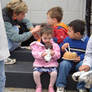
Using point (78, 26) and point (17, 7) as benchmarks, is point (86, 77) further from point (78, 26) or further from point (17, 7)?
point (17, 7)

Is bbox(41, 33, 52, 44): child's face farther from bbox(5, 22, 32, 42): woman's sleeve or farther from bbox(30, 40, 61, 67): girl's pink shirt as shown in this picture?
bbox(5, 22, 32, 42): woman's sleeve

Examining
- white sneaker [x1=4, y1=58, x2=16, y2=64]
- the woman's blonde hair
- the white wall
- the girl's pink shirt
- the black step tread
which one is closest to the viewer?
the girl's pink shirt

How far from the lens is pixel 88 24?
247 inches

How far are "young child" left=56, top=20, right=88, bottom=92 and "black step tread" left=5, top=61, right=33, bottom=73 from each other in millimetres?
554

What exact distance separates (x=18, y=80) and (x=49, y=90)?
510 millimetres

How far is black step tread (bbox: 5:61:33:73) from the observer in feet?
15.1

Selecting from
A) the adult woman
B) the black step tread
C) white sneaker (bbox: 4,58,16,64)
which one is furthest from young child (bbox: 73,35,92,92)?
white sneaker (bbox: 4,58,16,64)

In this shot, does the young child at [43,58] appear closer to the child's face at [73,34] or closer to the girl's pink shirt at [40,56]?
Answer: the girl's pink shirt at [40,56]

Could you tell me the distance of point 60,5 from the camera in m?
7.07

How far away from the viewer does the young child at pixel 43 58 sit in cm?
438

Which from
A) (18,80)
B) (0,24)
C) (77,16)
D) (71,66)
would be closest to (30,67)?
(18,80)

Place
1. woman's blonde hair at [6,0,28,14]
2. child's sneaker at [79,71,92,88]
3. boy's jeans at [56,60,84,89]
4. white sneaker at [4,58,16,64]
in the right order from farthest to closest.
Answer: white sneaker at [4,58,16,64]
woman's blonde hair at [6,0,28,14]
boy's jeans at [56,60,84,89]
child's sneaker at [79,71,92,88]

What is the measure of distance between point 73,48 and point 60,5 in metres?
2.72

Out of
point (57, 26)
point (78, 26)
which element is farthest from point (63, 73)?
point (57, 26)
